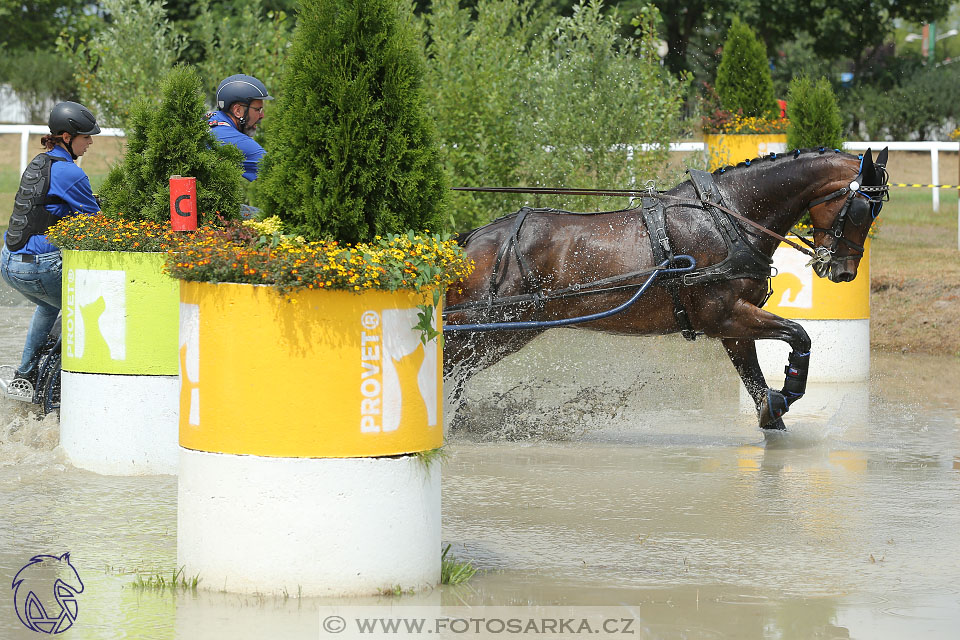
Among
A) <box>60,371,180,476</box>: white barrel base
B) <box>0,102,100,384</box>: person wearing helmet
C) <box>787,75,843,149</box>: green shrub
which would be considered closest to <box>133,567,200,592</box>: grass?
<box>60,371,180,476</box>: white barrel base

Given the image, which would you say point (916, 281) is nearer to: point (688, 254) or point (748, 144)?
point (748, 144)

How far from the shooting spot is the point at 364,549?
17.0 feet

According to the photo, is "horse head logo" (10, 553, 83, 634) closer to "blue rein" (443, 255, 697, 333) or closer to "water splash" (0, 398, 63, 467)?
"water splash" (0, 398, 63, 467)

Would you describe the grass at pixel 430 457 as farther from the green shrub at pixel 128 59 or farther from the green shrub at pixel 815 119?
the green shrub at pixel 128 59

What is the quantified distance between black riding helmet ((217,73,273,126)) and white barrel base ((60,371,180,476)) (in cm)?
245

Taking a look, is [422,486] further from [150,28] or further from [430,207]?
[150,28]

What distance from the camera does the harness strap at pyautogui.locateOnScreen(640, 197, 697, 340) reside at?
28.2 feet

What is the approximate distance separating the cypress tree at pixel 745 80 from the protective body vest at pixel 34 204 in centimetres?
1327

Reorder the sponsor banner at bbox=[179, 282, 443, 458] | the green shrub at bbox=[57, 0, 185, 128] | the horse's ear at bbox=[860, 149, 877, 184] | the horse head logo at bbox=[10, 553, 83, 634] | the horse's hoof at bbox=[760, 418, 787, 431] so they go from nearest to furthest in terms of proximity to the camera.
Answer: the horse head logo at bbox=[10, 553, 83, 634] → the sponsor banner at bbox=[179, 282, 443, 458] → the horse's ear at bbox=[860, 149, 877, 184] → the horse's hoof at bbox=[760, 418, 787, 431] → the green shrub at bbox=[57, 0, 185, 128]

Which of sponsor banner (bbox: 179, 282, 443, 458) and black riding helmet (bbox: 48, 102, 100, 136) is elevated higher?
black riding helmet (bbox: 48, 102, 100, 136)

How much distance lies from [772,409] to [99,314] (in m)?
4.41

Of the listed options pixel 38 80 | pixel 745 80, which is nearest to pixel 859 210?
pixel 745 80

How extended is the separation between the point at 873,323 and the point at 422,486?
35.4 ft

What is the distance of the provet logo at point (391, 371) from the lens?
5133mm
